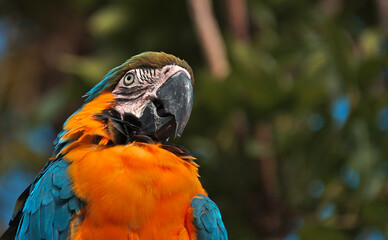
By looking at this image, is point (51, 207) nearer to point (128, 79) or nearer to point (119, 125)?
point (119, 125)

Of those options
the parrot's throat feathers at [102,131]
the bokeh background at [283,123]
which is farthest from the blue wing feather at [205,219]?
the bokeh background at [283,123]

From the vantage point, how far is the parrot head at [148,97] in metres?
1.58

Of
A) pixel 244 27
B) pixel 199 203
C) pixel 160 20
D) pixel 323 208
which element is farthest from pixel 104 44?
pixel 199 203

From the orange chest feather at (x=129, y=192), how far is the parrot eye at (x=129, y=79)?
30 cm

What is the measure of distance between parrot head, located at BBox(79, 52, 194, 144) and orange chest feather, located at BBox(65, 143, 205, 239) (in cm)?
11

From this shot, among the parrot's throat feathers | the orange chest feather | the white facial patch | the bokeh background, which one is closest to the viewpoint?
the orange chest feather

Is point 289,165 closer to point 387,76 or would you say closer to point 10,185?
point 387,76

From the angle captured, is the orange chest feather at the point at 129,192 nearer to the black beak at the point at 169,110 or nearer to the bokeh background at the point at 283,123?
the black beak at the point at 169,110

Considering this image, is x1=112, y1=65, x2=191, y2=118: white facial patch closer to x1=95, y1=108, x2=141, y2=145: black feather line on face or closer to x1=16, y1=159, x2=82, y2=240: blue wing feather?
x1=95, y1=108, x2=141, y2=145: black feather line on face

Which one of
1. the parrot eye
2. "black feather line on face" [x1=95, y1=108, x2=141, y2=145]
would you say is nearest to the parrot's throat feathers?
"black feather line on face" [x1=95, y1=108, x2=141, y2=145]

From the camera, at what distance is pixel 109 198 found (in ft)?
4.54

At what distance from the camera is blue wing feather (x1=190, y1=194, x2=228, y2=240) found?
147cm

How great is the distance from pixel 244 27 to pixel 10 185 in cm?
264

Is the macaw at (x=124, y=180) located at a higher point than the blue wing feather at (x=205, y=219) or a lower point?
higher
